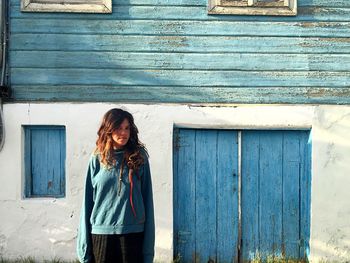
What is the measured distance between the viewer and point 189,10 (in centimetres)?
655

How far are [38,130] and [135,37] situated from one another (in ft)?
5.19

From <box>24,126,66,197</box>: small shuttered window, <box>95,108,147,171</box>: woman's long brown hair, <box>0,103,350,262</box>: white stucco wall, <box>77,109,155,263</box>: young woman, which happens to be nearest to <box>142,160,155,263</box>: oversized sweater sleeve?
<box>77,109,155,263</box>: young woman

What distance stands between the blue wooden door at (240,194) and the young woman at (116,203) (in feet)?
8.54

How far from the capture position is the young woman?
391 centimetres

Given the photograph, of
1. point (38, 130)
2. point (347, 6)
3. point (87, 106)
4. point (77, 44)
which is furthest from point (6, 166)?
point (347, 6)

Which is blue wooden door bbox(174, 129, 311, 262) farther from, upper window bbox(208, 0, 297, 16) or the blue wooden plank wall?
upper window bbox(208, 0, 297, 16)

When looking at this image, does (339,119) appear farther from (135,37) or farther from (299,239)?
(135,37)

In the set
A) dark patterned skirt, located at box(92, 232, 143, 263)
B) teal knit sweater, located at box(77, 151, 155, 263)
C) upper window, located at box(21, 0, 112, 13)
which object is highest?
upper window, located at box(21, 0, 112, 13)

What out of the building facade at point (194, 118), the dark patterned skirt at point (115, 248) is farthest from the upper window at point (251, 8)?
the dark patterned skirt at point (115, 248)

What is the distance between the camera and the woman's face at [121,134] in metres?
3.93

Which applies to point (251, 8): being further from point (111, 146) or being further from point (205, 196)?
point (111, 146)

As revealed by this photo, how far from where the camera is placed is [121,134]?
12.9 ft

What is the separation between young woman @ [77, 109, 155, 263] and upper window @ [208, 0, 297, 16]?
2.97 meters

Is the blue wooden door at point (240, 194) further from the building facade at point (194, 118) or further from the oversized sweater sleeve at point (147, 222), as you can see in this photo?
the oversized sweater sleeve at point (147, 222)
